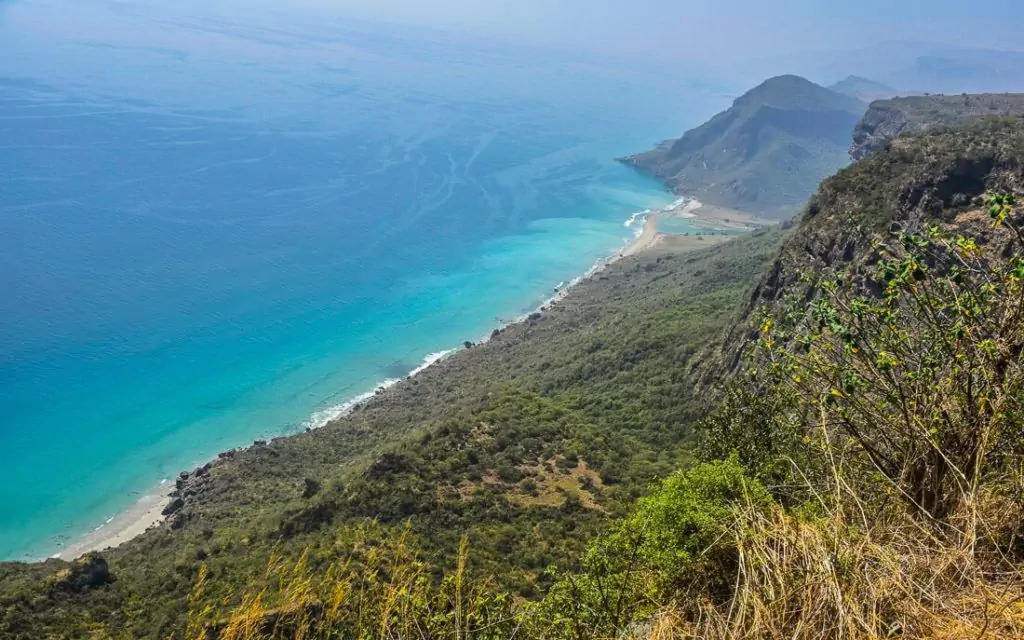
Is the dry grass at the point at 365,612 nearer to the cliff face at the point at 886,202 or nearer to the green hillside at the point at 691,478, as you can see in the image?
the green hillside at the point at 691,478

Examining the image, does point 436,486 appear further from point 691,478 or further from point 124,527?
point 124,527

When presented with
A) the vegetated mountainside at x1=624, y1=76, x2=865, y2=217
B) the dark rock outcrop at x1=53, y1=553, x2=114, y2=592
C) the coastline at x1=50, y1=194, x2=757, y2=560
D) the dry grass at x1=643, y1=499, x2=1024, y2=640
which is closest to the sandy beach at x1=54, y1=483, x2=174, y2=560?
the coastline at x1=50, y1=194, x2=757, y2=560

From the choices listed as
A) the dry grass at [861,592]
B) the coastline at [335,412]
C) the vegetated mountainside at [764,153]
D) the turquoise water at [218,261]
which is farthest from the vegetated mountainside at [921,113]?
the dry grass at [861,592]

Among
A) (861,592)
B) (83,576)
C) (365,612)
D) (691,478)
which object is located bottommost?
(83,576)

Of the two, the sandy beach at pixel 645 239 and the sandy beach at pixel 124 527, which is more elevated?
the sandy beach at pixel 645 239

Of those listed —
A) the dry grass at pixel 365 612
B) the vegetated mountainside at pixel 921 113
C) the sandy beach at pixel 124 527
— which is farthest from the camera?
the vegetated mountainside at pixel 921 113

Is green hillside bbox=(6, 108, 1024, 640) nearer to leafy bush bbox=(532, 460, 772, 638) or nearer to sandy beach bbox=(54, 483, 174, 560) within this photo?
leafy bush bbox=(532, 460, 772, 638)

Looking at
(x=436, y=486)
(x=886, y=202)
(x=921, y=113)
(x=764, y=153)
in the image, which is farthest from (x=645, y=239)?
(x=436, y=486)
